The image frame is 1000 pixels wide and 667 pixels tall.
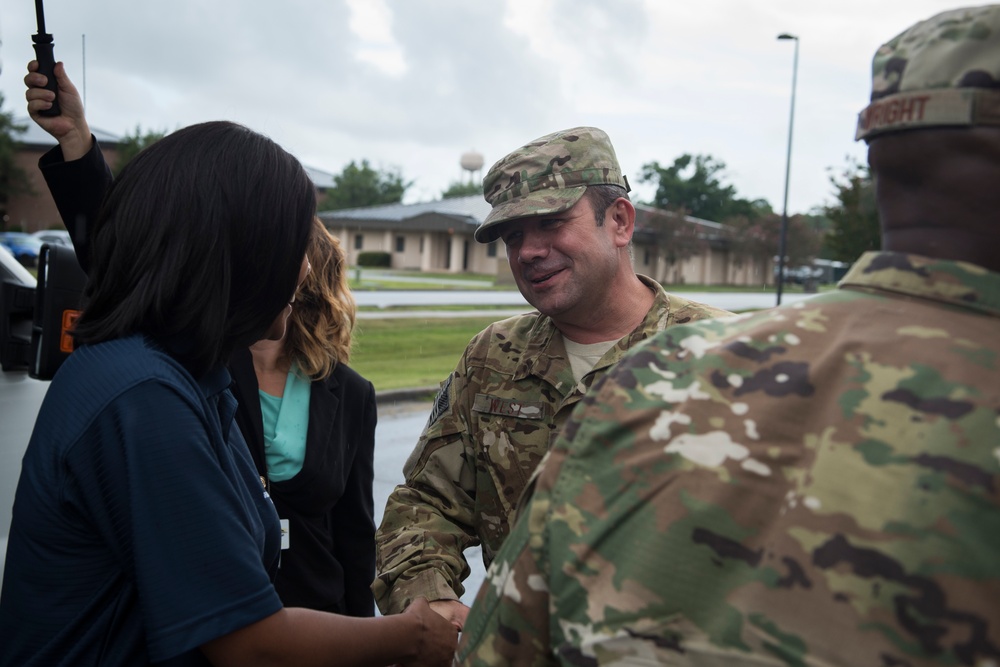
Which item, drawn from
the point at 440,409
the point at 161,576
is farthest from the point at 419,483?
the point at 161,576

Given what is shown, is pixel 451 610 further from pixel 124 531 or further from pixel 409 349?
pixel 409 349

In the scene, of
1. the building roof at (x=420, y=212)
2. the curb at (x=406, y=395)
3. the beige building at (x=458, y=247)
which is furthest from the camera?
the building roof at (x=420, y=212)

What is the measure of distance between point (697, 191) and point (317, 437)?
2100 inches

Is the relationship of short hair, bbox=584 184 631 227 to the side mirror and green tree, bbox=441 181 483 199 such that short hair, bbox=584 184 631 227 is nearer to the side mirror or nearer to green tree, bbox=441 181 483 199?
the side mirror

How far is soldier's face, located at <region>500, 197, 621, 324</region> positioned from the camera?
267cm

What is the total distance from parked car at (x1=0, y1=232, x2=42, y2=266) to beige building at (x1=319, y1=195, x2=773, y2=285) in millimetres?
14630

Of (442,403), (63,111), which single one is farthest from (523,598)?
(63,111)

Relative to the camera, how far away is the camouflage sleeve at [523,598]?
1204 millimetres

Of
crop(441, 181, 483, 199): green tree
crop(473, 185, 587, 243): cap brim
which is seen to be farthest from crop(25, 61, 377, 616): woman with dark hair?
crop(441, 181, 483, 199): green tree

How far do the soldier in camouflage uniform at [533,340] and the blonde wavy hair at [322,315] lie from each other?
0.52 m

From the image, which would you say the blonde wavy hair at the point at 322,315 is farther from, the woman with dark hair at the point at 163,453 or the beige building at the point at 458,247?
the beige building at the point at 458,247

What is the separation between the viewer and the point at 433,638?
200 cm

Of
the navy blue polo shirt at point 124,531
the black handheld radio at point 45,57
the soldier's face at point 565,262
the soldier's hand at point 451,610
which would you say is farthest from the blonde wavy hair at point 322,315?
the navy blue polo shirt at point 124,531

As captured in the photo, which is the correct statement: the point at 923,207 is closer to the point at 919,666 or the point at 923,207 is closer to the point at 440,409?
the point at 919,666
